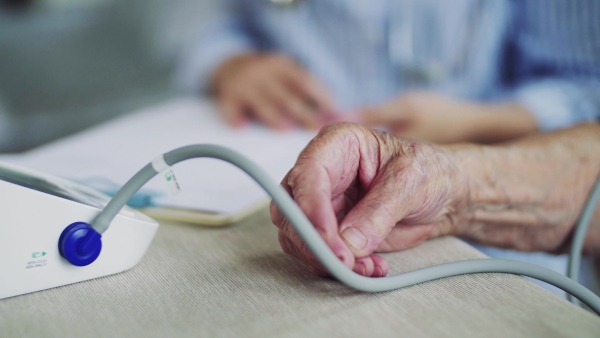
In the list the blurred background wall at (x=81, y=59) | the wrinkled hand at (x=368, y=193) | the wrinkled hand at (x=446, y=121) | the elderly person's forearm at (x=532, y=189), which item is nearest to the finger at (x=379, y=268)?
the wrinkled hand at (x=368, y=193)

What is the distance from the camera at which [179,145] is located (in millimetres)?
737

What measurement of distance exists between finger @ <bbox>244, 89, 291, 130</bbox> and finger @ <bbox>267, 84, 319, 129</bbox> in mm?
13

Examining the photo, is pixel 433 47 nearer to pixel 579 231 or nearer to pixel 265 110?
pixel 265 110

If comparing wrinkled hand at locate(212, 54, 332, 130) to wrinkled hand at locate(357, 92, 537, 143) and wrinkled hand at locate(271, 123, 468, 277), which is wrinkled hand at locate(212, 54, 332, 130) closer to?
wrinkled hand at locate(357, 92, 537, 143)

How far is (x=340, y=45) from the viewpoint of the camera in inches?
41.8

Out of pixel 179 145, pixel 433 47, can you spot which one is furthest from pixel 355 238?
pixel 433 47

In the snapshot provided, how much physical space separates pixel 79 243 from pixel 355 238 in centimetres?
20

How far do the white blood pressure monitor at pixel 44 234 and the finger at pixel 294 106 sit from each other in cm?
45

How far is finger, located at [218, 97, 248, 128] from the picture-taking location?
848 millimetres

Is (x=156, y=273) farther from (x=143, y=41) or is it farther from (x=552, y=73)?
(x=143, y=41)

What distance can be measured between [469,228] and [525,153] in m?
0.12

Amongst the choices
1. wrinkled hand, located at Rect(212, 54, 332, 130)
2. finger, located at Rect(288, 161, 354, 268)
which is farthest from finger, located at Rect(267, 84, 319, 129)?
finger, located at Rect(288, 161, 354, 268)

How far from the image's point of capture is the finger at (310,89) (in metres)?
0.89

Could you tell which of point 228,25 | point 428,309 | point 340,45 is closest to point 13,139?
point 228,25
